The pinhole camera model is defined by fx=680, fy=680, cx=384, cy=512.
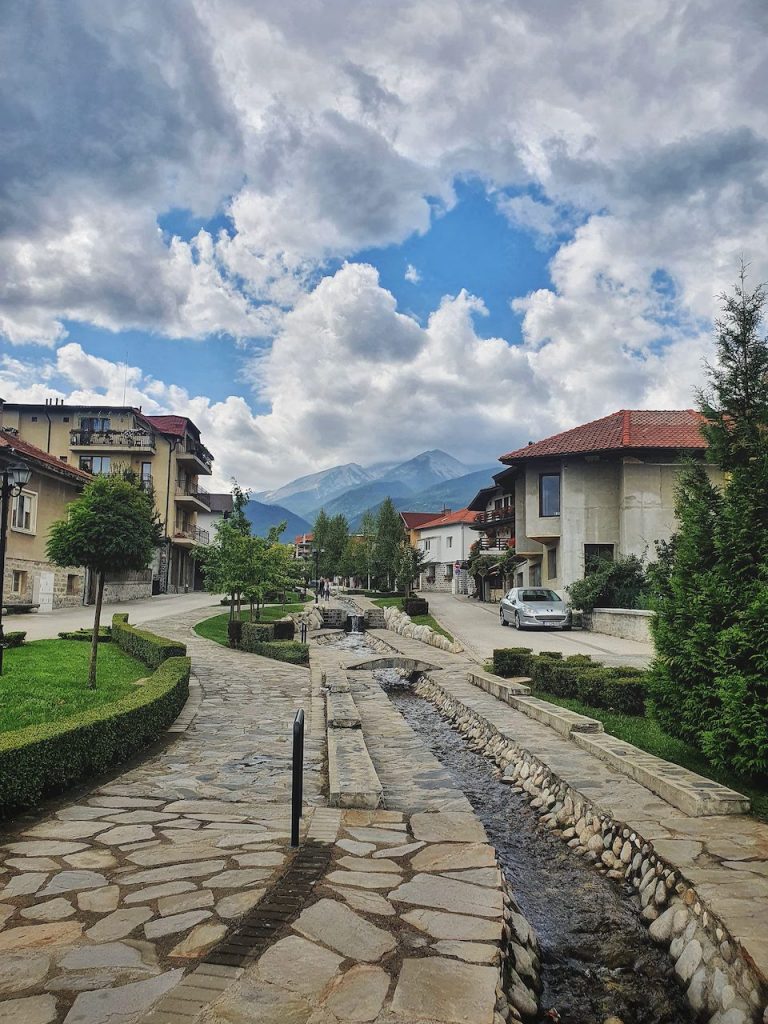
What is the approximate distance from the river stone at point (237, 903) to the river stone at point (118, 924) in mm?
408


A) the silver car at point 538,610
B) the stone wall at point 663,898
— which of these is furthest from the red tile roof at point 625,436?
the stone wall at point 663,898

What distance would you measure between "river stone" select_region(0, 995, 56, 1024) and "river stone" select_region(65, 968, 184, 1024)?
0.30ft

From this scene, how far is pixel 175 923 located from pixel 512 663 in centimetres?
1221

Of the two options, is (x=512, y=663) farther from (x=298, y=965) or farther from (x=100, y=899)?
(x=298, y=965)

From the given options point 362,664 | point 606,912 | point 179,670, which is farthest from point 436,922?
point 362,664

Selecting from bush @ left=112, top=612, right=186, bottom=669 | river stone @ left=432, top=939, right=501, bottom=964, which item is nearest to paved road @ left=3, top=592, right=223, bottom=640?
bush @ left=112, top=612, right=186, bottom=669

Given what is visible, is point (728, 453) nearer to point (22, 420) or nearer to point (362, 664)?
point (362, 664)

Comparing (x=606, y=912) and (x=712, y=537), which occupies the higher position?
(x=712, y=537)

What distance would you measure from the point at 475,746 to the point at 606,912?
574 cm

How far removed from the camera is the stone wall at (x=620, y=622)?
22.1 metres

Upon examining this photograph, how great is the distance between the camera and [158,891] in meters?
4.25

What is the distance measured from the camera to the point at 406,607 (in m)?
33.5

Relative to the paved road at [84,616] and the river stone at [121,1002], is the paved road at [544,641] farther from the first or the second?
the river stone at [121,1002]

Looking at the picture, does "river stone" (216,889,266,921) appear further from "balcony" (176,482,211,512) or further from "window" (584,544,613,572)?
"balcony" (176,482,211,512)
